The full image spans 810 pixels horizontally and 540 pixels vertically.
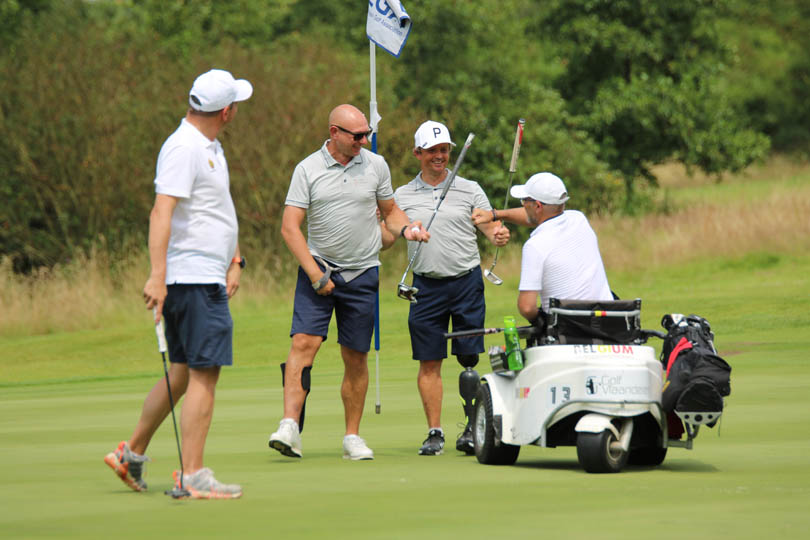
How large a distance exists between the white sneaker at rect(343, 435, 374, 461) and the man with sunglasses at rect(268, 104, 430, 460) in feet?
0.23

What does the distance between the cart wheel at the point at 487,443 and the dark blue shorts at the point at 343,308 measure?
2.99 ft

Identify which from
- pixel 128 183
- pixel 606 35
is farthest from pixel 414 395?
pixel 606 35

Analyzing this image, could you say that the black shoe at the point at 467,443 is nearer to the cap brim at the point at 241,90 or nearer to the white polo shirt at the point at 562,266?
the white polo shirt at the point at 562,266

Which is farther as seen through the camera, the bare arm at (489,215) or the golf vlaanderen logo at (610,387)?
the bare arm at (489,215)

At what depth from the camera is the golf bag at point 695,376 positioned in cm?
714

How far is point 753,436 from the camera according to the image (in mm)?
8836

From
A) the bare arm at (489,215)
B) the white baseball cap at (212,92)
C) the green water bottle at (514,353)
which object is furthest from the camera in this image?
the bare arm at (489,215)

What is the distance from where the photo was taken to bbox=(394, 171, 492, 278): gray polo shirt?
30.3 ft

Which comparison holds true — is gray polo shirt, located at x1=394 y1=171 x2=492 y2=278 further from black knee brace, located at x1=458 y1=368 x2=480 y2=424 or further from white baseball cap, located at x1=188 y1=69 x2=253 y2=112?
white baseball cap, located at x1=188 y1=69 x2=253 y2=112

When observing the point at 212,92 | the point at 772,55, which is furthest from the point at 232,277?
the point at 772,55

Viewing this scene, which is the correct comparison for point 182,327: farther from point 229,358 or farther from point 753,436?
point 753,436

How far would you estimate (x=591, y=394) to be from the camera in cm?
739

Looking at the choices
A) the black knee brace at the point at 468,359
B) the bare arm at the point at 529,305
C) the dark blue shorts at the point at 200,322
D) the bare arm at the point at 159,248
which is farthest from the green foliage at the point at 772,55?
the bare arm at the point at 159,248

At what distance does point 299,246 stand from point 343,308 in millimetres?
600
